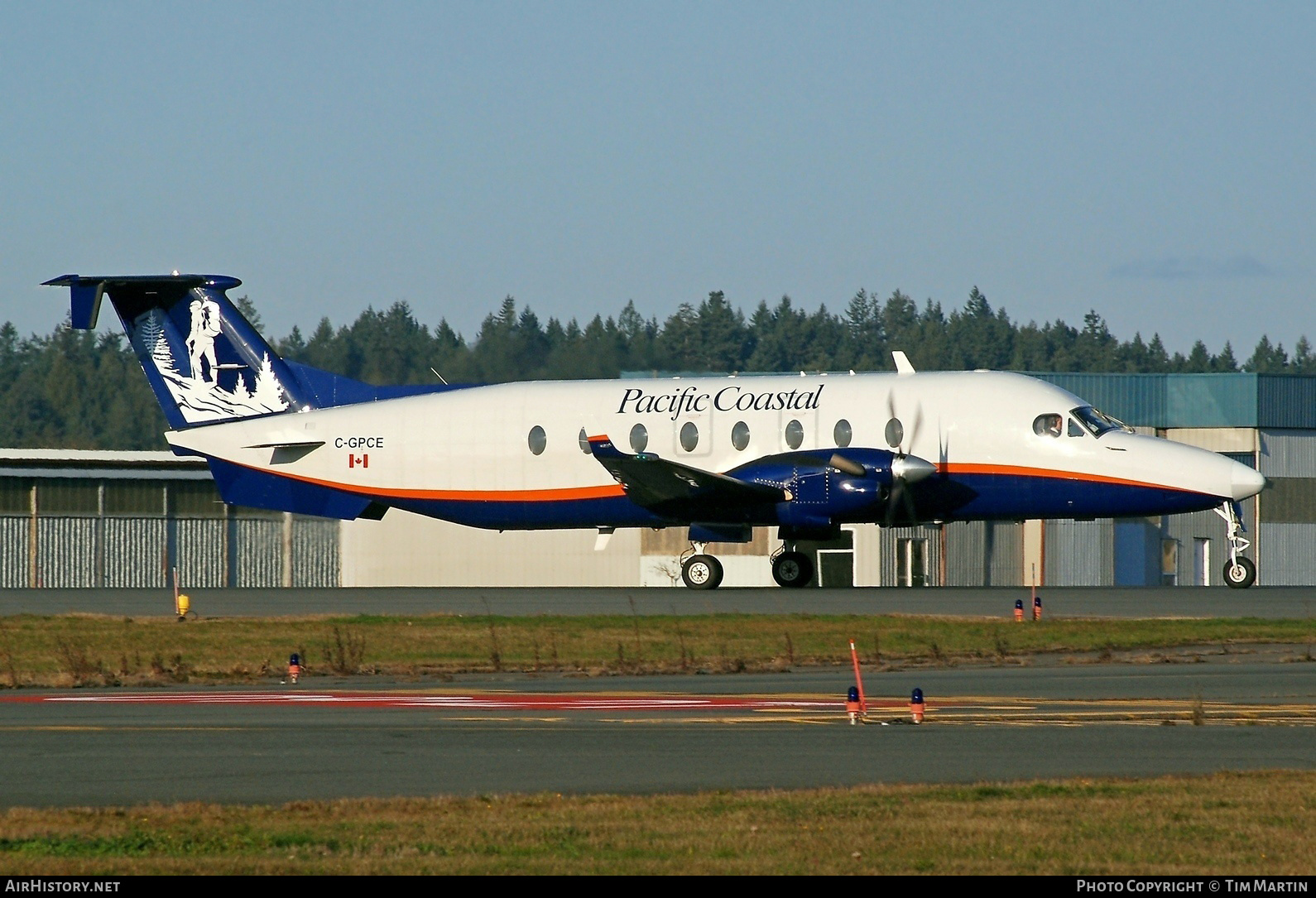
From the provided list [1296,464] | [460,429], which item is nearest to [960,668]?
[460,429]

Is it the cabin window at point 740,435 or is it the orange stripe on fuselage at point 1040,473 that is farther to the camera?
the cabin window at point 740,435


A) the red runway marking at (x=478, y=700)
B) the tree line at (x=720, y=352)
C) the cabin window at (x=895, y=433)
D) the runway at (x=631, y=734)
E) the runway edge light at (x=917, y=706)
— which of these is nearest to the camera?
the runway at (x=631, y=734)

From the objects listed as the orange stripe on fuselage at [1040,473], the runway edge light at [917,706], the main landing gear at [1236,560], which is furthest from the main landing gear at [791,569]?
the runway edge light at [917,706]

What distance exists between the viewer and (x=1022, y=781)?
12.4 m

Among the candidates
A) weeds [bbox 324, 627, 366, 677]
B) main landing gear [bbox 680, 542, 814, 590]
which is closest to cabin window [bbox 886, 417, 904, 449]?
main landing gear [bbox 680, 542, 814, 590]

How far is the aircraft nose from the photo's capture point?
3181cm

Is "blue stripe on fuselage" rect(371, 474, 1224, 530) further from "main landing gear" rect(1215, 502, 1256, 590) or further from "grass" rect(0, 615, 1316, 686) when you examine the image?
"grass" rect(0, 615, 1316, 686)

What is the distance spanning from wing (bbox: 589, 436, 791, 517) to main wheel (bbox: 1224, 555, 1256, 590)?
8939 mm

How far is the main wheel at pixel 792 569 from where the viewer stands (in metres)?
35.4

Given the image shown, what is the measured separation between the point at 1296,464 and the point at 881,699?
44.1m

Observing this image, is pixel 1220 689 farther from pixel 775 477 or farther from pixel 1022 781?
pixel 775 477

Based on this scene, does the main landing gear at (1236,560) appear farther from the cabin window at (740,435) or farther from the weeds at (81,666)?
the weeds at (81,666)

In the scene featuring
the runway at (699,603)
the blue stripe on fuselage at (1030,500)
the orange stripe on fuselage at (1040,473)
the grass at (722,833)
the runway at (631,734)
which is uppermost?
the orange stripe on fuselage at (1040,473)

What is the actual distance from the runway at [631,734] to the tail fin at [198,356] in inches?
681
